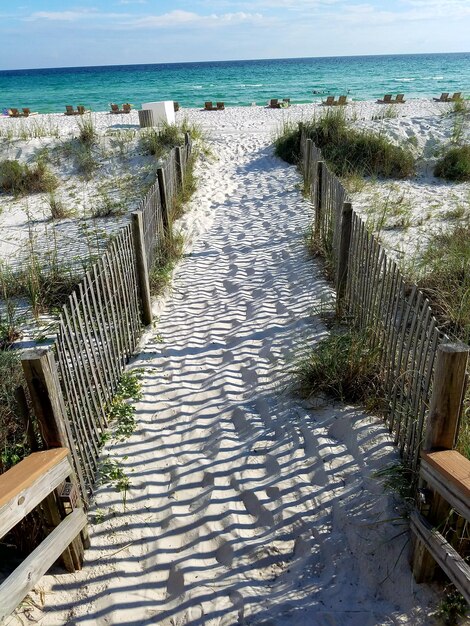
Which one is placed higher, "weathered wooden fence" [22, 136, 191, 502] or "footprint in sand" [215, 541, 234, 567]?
"weathered wooden fence" [22, 136, 191, 502]

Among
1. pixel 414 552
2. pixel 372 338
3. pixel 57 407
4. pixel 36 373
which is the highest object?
pixel 36 373

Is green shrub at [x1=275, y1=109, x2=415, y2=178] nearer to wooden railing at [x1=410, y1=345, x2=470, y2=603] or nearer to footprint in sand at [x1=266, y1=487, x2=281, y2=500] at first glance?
footprint in sand at [x1=266, y1=487, x2=281, y2=500]

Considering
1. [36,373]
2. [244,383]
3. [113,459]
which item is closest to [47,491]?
[36,373]

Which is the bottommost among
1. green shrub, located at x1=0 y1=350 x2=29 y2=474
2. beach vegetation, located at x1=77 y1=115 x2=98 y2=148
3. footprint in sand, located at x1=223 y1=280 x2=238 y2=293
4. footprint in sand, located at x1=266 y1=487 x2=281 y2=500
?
footprint in sand, located at x1=266 y1=487 x2=281 y2=500

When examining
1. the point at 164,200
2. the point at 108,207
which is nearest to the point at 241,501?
the point at 164,200

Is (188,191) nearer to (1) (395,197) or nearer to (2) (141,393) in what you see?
(1) (395,197)

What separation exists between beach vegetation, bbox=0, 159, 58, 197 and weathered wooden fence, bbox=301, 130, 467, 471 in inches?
298

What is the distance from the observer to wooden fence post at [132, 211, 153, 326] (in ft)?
15.8

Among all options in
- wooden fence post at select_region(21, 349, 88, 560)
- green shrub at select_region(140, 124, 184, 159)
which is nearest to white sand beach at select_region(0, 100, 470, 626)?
wooden fence post at select_region(21, 349, 88, 560)

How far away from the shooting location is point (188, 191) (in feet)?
32.1

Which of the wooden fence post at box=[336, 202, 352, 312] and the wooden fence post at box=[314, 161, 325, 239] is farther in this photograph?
the wooden fence post at box=[314, 161, 325, 239]

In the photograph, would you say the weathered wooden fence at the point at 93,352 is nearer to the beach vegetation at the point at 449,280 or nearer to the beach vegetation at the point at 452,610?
the beach vegetation at the point at 452,610

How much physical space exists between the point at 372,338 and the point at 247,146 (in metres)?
11.3

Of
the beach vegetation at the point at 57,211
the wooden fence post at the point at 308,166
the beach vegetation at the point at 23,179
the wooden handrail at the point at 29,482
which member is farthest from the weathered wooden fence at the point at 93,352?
the beach vegetation at the point at 23,179
